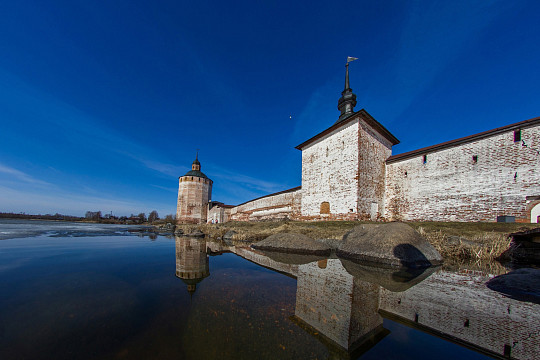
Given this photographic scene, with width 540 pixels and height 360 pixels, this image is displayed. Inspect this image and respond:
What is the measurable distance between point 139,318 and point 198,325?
0.68 meters

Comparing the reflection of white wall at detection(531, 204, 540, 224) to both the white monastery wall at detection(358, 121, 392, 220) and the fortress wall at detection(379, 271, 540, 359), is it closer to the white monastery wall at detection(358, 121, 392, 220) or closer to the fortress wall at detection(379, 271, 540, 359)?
the white monastery wall at detection(358, 121, 392, 220)

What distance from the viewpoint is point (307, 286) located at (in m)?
3.21

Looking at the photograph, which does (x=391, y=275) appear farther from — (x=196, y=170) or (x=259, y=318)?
(x=196, y=170)

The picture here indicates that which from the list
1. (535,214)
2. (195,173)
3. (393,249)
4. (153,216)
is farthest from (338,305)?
(153,216)

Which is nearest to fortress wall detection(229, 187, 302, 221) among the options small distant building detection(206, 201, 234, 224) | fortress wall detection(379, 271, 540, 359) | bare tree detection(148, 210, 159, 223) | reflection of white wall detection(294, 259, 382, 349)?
small distant building detection(206, 201, 234, 224)

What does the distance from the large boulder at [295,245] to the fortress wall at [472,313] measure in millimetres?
3363

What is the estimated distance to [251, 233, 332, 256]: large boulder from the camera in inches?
254

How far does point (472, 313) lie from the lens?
225 cm

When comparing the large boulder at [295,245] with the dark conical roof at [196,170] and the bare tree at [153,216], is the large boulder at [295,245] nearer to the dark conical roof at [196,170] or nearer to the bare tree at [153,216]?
the dark conical roof at [196,170]

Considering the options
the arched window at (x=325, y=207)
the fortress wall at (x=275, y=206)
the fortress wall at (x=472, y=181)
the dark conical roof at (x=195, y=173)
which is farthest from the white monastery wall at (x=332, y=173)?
the dark conical roof at (x=195, y=173)

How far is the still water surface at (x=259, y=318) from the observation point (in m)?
1.57

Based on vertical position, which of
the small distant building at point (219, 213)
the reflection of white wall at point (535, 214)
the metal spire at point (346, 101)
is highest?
the metal spire at point (346, 101)

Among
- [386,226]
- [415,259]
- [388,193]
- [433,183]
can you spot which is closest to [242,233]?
[386,226]

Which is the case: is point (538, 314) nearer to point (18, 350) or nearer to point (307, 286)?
point (307, 286)
